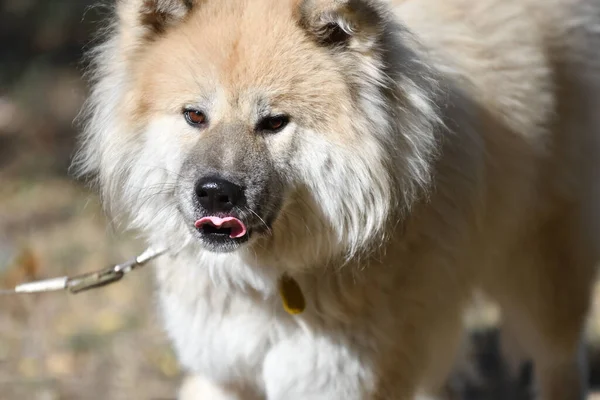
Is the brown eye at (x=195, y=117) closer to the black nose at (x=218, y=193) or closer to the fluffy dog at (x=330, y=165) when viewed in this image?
the fluffy dog at (x=330, y=165)

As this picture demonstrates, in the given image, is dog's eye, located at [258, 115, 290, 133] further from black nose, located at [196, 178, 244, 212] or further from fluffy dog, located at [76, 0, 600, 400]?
black nose, located at [196, 178, 244, 212]

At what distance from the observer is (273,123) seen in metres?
2.53

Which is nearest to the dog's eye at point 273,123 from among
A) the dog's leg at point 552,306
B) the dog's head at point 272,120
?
the dog's head at point 272,120

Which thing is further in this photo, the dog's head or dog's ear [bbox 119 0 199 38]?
dog's ear [bbox 119 0 199 38]

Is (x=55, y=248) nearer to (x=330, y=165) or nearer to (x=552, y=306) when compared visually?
(x=552, y=306)

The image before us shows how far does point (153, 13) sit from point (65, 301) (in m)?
2.67

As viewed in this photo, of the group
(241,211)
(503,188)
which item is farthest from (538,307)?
(241,211)

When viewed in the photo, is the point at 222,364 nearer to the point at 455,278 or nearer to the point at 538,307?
the point at 455,278

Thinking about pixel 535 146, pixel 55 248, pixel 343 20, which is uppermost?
pixel 343 20

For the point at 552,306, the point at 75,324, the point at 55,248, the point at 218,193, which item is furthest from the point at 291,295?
the point at 55,248

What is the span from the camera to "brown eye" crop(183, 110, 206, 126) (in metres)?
2.56

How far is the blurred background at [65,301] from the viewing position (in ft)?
14.2

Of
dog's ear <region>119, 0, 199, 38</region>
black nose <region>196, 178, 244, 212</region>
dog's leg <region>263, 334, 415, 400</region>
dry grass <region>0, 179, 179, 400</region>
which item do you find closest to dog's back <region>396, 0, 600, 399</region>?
dog's leg <region>263, 334, 415, 400</region>

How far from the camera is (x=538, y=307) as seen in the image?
3717 mm
